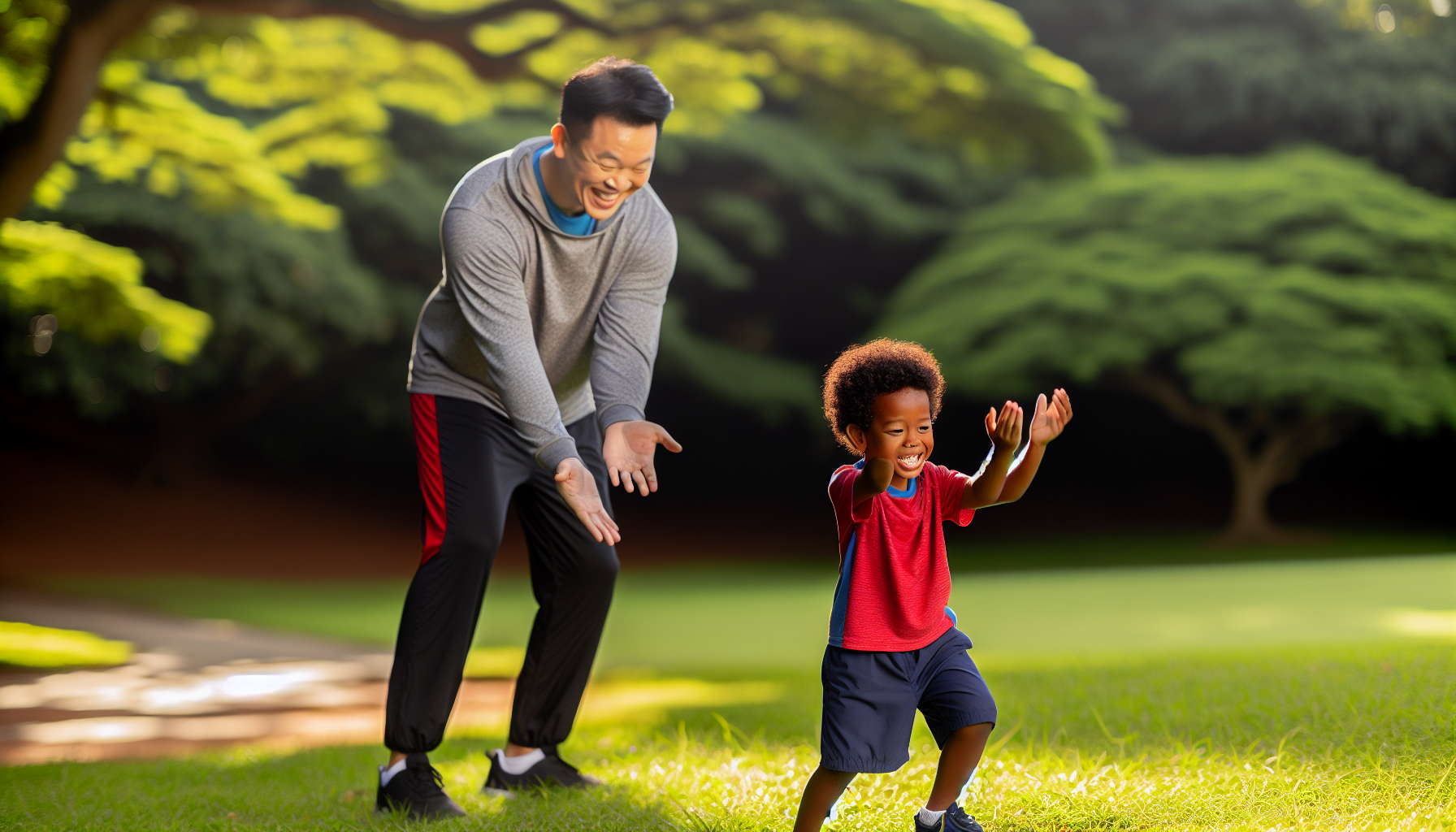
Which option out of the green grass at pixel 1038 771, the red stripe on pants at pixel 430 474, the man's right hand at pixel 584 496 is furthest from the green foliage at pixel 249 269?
the man's right hand at pixel 584 496

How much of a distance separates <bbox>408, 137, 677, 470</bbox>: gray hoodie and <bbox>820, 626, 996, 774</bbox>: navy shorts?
801 mm

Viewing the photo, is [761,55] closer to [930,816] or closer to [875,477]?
[875,477]

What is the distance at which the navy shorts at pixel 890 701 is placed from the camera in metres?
2.40

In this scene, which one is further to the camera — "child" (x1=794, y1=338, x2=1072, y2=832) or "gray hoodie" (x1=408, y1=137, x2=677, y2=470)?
"gray hoodie" (x1=408, y1=137, x2=677, y2=470)

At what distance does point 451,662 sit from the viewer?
3.07m

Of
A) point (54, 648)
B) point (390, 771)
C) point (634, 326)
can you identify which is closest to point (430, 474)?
point (634, 326)

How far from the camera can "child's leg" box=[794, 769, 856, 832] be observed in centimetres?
244

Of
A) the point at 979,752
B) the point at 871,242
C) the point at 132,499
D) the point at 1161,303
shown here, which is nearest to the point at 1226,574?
the point at 1161,303

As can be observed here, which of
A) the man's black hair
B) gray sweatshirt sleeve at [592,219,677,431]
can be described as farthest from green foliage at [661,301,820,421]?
the man's black hair

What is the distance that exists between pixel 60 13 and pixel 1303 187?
13.0 meters

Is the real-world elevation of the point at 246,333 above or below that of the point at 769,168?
below

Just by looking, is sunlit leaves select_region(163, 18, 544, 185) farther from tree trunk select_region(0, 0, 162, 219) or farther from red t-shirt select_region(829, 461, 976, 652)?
red t-shirt select_region(829, 461, 976, 652)

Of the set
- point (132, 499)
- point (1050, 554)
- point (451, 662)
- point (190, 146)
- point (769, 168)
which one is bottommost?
Result: point (132, 499)

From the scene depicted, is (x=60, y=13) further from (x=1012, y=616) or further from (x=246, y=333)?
(x=246, y=333)
